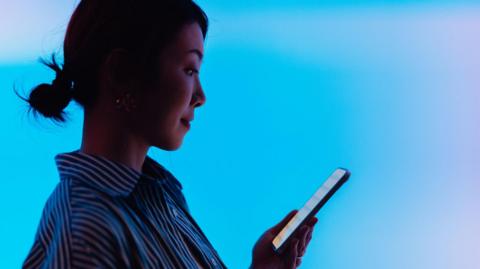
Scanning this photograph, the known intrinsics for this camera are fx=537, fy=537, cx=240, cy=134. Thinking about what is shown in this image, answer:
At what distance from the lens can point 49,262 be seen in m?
0.47

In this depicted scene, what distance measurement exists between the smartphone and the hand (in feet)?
0.04

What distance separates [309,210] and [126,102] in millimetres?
331

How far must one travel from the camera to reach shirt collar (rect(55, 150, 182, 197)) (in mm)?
538

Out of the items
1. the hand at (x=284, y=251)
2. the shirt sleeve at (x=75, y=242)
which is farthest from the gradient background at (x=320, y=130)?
the shirt sleeve at (x=75, y=242)

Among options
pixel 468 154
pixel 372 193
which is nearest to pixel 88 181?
pixel 372 193

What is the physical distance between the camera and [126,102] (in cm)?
58

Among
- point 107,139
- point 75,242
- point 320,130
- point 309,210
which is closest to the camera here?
point 75,242

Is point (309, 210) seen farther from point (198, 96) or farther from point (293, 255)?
point (198, 96)

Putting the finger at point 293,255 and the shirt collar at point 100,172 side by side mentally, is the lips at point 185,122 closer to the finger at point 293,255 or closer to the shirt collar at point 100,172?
the shirt collar at point 100,172

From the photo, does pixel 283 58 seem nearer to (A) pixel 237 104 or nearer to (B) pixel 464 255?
(A) pixel 237 104

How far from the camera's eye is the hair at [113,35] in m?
0.58

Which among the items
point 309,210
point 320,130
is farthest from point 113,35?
point 320,130

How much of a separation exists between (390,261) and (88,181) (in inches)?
32.6

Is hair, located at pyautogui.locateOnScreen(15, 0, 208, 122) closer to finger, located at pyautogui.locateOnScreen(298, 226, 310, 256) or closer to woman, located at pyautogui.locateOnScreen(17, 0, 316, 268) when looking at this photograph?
woman, located at pyautogui.locateOnScreen(17, 0, 316, 268)
